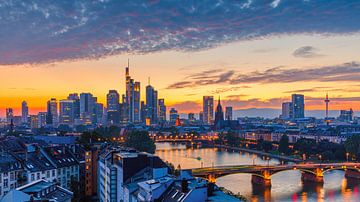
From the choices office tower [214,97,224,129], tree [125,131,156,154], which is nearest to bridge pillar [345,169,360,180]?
tree [125,131,156,154]

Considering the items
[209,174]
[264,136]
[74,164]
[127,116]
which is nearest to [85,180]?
[74,164]

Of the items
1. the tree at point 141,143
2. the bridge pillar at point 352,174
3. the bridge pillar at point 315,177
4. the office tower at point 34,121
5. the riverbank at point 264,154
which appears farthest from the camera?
the office tower at point 34,121

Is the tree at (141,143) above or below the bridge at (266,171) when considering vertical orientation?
above

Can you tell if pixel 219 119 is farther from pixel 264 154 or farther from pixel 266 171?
pixel 266 171

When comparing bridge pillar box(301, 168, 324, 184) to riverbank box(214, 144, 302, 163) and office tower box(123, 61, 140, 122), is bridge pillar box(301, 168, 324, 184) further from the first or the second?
office tower box(123, 61, 140, 122)

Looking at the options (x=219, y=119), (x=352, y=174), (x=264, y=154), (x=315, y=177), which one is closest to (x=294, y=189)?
(x=315, y=177)

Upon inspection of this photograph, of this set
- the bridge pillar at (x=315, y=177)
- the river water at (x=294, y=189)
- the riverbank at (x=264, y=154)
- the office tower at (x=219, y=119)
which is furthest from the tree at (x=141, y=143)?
the office tower at (x=219, y=119)

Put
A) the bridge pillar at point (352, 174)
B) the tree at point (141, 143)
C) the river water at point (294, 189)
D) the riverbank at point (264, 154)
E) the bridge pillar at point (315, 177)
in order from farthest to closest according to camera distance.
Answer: the riverbank at point (264, 154)
the tree at point (141, 143)
the bridge pillar at point (352, 174)
the bridge pillar at point (315, 177)
the river water at point (294, 189)

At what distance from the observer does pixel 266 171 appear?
1431 inches

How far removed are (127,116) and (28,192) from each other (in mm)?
176304

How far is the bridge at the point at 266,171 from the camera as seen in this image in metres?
34.5

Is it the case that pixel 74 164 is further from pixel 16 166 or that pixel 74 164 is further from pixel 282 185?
pixel 282 185

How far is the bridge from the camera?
113 ft

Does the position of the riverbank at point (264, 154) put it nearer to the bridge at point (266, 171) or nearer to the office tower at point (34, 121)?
the bridge at point (266, 171)
